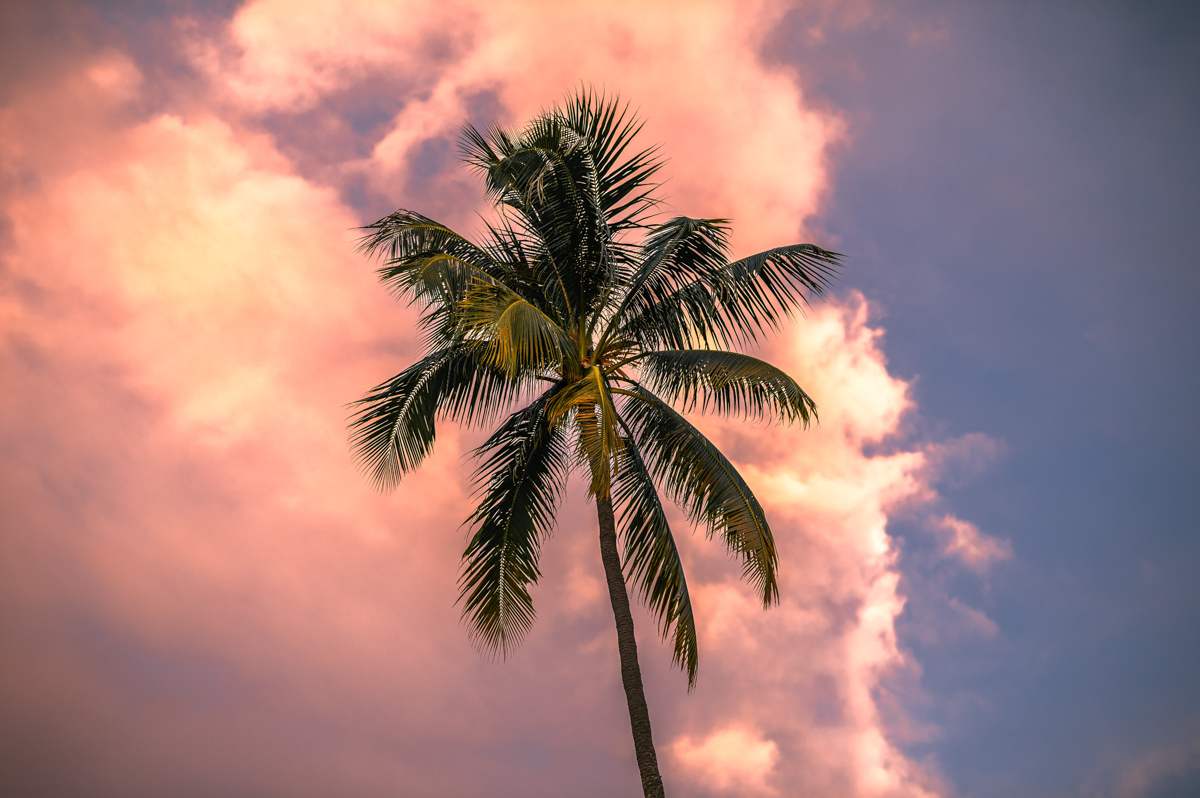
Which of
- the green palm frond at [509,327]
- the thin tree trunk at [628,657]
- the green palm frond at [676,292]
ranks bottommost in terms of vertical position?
the thin tree trunk at [628,657]

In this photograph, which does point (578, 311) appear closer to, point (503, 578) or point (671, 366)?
point (671, 366)

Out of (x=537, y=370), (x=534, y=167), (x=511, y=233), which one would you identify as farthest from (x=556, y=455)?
(x=534, y=167)

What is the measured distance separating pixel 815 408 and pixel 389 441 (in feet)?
20.7

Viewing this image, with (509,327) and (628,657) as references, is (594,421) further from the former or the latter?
(628,657)

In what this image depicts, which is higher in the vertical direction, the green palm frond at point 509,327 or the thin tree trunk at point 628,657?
the green palm frond at point 509,327

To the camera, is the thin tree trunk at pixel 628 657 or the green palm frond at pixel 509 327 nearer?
the green palm frond at pixel 509 327

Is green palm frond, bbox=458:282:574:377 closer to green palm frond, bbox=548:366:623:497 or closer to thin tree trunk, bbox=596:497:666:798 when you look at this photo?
green palm frond, bbox=548:366:623:497

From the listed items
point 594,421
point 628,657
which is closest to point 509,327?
point 594,421

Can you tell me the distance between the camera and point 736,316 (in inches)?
522

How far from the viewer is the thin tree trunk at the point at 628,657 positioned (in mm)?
10766

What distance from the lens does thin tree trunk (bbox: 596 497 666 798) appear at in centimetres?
1077

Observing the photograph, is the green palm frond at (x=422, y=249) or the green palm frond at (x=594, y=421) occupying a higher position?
the green palm frond at (x=422, y=249)

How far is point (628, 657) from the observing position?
11430 mm

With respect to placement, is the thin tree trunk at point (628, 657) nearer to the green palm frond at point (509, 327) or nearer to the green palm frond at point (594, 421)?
the green palm frond at point (594, 421)
